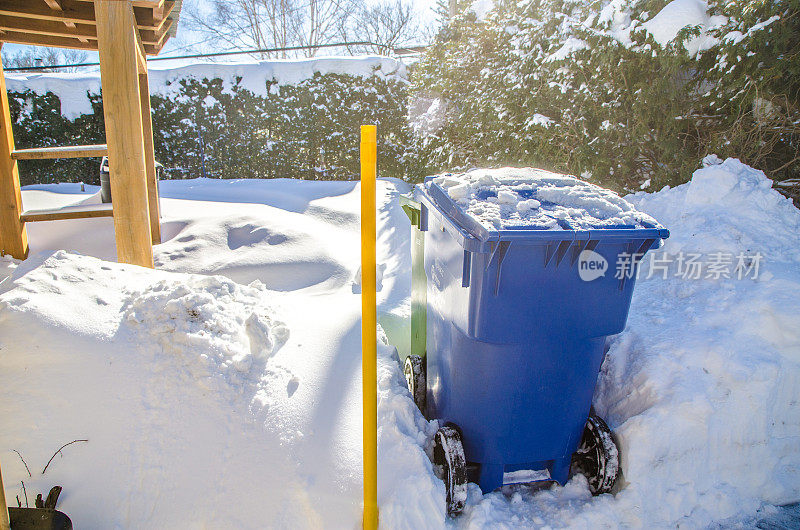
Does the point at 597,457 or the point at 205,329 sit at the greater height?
the point at 205,329

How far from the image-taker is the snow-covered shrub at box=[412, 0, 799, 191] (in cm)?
441

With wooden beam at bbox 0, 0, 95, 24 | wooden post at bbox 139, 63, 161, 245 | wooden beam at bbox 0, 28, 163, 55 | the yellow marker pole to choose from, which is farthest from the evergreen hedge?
the yellow marker pole

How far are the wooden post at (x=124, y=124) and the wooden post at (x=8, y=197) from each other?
4.47 ft

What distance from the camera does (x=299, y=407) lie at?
88.4 inches

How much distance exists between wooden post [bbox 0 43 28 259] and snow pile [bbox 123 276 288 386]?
Answer: 2589mm

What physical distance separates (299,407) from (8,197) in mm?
3678

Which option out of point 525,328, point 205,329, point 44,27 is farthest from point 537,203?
point 44,27

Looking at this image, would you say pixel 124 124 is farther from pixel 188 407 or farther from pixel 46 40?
pixel 46 40

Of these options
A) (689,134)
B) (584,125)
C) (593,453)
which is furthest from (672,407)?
(584,125)

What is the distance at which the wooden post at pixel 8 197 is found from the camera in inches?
161

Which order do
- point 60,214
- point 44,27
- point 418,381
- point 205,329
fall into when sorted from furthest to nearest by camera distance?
point 44,27 → point 60,214 → point 418,381 → point 205,329

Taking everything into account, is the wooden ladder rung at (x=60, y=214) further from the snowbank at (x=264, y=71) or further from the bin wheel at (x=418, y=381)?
the snowbank at (x=264, y=71)

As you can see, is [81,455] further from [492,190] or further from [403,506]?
[492,190]

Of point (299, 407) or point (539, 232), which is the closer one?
point (539, 232)
